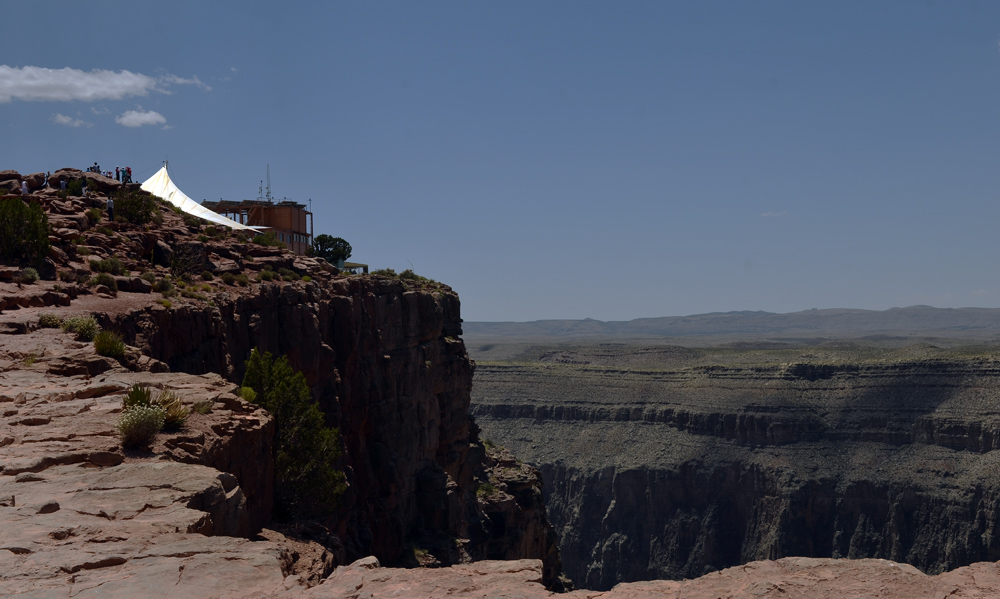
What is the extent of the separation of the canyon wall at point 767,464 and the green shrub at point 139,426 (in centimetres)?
8485

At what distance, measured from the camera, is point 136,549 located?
32.5 feet

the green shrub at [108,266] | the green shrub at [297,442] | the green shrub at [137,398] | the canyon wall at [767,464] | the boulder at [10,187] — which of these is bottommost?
the canyon wall at [767,464]

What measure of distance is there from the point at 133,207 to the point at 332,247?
79.2 ft

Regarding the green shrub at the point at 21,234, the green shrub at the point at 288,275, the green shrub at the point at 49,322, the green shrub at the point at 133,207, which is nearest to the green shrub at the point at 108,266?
the green shrub at the point at 21,234

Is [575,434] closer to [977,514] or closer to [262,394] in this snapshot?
[977,514]

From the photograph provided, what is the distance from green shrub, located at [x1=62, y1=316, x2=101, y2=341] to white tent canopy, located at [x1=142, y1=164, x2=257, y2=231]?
86.5 ft

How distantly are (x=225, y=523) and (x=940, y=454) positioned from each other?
9896 cm

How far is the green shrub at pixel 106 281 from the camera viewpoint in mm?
26056

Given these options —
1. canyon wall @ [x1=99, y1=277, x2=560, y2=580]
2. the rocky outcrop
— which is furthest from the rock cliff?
the rocky outcrop

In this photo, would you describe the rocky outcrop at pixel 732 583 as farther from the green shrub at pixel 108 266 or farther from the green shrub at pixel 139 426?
the green shrub at pixel 108 266

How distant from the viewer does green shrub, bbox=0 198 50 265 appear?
25.5 meters

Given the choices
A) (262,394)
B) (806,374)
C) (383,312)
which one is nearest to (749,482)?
(806,374)

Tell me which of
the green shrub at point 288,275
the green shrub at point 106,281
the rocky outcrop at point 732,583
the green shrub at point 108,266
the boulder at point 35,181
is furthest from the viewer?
the boulder at point 35,181

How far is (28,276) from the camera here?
977 inches
